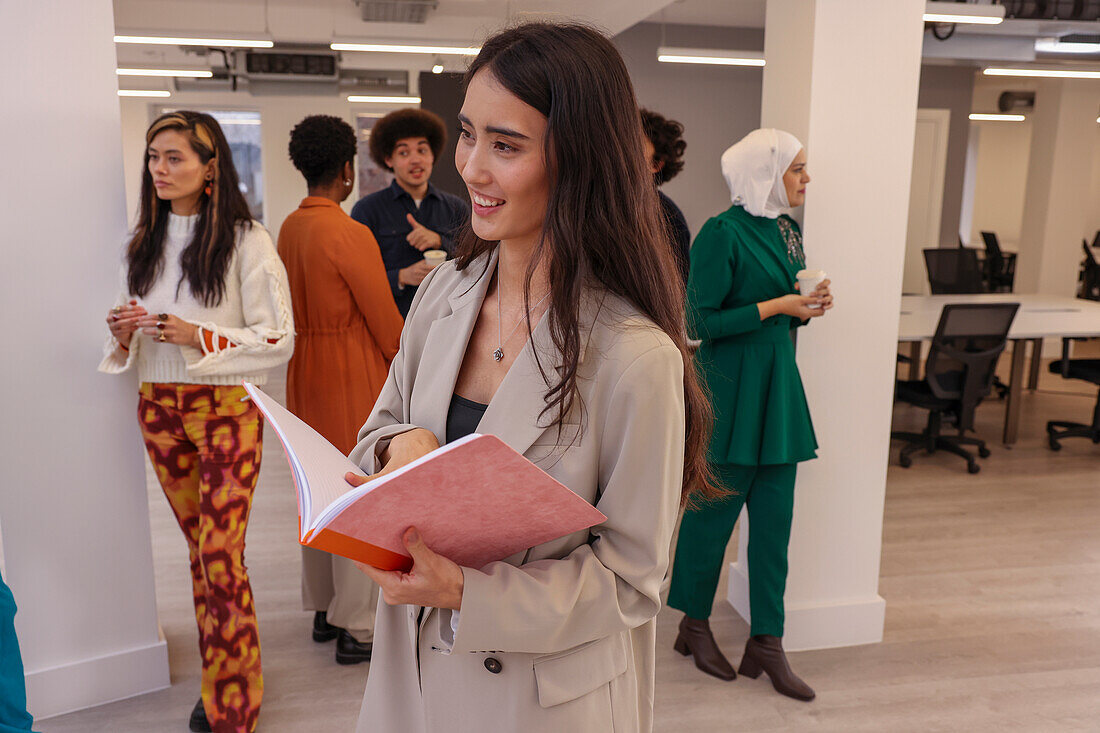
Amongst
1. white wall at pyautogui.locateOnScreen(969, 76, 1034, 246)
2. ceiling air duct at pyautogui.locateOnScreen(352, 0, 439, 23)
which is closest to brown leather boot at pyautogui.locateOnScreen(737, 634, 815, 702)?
ceiling air duct at pyautogui.locateOnScreen(352, 0, 439, 23)

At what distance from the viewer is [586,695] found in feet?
3.80

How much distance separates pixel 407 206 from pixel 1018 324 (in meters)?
4.59

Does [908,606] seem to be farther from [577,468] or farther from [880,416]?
[577,468]

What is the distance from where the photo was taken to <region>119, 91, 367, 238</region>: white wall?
11.4 metres

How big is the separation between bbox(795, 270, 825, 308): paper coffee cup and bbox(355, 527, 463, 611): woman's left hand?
188 cm

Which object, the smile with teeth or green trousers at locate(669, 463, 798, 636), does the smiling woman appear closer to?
the smile with teeth

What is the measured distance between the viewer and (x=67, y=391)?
2666mm

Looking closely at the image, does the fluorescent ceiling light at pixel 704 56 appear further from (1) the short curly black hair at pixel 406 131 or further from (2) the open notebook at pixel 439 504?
(2) the open notebook at pixel 439 504

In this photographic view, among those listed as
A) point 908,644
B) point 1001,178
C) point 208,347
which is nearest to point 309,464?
point 208,347

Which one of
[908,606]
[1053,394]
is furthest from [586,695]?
[1053,394]

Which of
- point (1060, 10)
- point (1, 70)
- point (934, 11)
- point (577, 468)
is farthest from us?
point (1060, 10)

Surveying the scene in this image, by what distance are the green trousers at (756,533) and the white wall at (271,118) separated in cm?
964

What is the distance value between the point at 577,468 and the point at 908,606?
2982mm

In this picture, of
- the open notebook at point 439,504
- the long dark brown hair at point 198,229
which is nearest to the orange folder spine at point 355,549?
the open notebook at point 439,504
